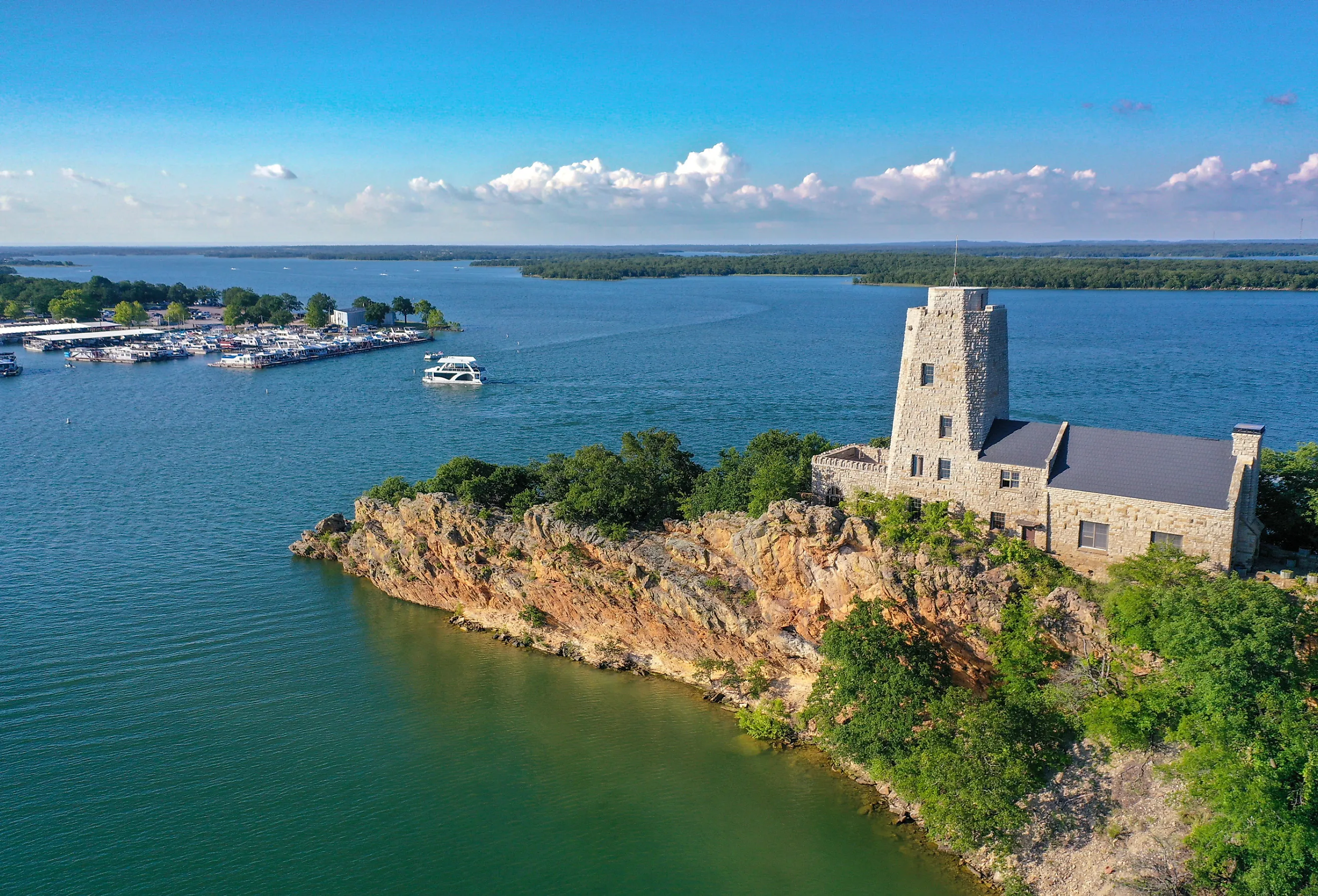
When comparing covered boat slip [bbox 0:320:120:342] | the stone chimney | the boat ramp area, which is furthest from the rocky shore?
covered boat slip [bbox 0:320:120:342]

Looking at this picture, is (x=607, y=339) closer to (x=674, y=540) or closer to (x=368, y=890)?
(x=674, y=540)

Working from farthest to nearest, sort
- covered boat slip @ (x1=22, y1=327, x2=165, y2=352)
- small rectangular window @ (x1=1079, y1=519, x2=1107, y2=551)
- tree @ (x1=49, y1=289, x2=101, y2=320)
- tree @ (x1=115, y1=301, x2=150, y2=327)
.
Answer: tree @ (x1=49, y1=289, x2=101, y2=320), tree @ (x1=115, y1=301, x2=150, y2=327), covered boat slip @ (x1=22, y1=327, x2=165, y2=352), small rectangular window @ (x1=1079, y1=519, x2=1107, y2=551)

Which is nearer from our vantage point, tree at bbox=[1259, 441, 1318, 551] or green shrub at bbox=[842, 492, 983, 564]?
green shrub at bbox=[842, 492, 983, 564]

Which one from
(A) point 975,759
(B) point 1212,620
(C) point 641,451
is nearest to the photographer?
(B) point 1212,620

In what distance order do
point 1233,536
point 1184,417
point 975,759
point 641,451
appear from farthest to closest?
1. point 1184,417
2. point 641,451
3. point 1233,536
4. point 975,759

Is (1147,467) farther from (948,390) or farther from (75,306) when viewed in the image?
(75,306)

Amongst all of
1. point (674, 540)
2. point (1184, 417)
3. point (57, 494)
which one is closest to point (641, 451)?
point (674, 540)

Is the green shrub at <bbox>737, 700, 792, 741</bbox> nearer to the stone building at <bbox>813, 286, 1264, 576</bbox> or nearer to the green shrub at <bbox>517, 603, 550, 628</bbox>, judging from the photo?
the stone building at <bbox>813, 286, 1264, 576</bbox>
